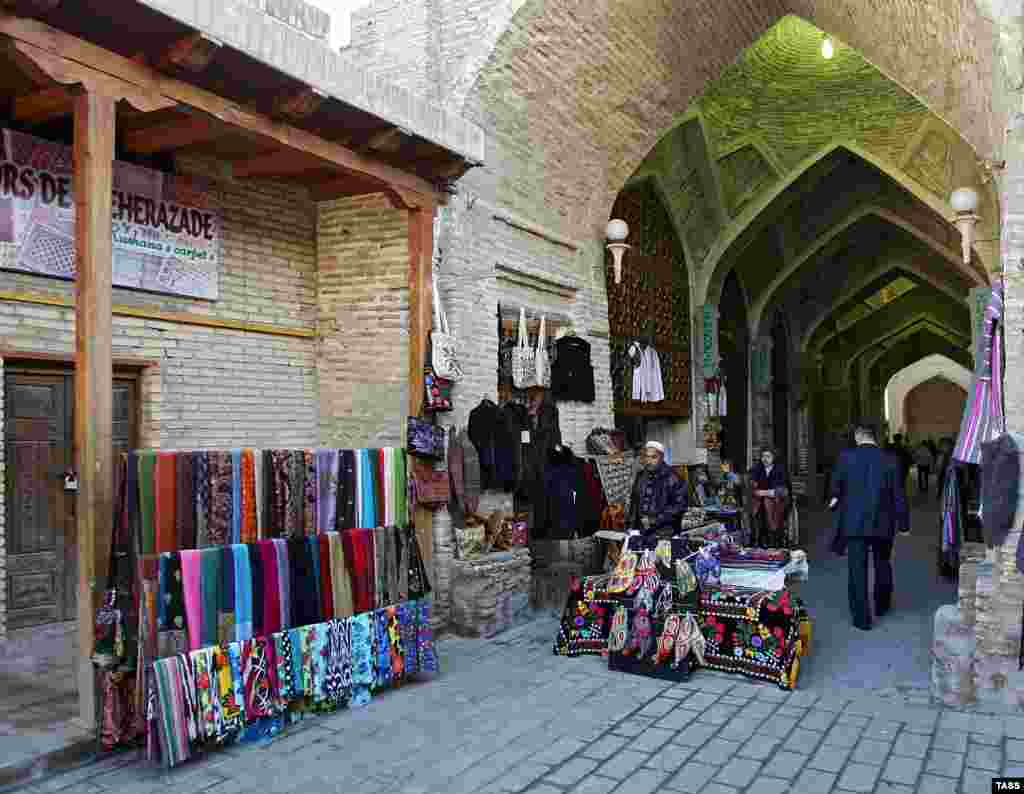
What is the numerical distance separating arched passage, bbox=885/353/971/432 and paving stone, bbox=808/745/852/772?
113ft

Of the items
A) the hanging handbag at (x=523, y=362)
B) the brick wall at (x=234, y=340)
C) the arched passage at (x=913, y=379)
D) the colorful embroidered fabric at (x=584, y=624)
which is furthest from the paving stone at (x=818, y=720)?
the arched passage at (x=913, y=379)

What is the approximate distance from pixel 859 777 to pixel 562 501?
4.48 meters

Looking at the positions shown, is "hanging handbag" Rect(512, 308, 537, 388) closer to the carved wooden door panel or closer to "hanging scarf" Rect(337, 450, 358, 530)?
"hanging scarf" Rect(337, 450, 358, 530)

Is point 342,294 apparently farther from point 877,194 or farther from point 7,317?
point 877,194

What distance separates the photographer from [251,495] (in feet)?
16.2

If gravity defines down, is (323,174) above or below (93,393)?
above

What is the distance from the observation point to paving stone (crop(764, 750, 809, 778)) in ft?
13.9

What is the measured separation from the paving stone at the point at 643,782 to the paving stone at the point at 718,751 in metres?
0.32

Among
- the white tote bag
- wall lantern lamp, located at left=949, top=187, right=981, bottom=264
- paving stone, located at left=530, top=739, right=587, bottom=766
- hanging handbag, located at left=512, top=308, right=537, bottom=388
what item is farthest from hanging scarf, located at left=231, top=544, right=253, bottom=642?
wall lantern lamp, located at left=949, top=187, right=981, bottom=264

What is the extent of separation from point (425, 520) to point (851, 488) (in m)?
Result: 3.26

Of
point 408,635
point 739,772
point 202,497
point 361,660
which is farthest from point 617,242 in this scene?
point 739,772

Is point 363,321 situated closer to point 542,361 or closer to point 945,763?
point 542,361

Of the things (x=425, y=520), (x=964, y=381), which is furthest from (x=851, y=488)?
(x=964, y=381)

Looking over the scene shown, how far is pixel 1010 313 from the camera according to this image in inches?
210
